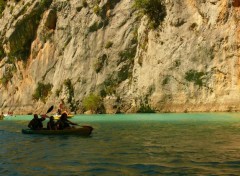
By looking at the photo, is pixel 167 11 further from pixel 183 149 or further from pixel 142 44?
pixel 183 149

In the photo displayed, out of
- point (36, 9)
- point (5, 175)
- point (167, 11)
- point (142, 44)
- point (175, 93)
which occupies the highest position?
point (36, 9)

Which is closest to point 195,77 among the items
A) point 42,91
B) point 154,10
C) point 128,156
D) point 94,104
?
point 154,10

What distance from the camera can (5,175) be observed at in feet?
35.3

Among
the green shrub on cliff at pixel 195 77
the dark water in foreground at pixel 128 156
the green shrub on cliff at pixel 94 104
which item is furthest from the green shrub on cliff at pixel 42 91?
the dark water in foreground at pixel 128 156

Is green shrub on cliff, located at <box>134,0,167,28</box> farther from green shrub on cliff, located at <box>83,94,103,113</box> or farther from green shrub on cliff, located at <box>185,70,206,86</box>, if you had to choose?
green shrub on cliff, located at <box>83,94,103,113</box>

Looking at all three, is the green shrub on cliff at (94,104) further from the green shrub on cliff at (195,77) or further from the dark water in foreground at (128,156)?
the dark water in foreground at (128,156)

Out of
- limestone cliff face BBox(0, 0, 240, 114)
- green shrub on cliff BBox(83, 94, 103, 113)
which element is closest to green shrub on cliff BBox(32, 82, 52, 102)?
limestone cliff face BBox(0, 0, 240, 114)

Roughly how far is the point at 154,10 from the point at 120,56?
8931 millimetres

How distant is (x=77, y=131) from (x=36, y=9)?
52560 millimetres

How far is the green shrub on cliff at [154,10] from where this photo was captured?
52.2 metres

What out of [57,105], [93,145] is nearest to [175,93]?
[57,105]

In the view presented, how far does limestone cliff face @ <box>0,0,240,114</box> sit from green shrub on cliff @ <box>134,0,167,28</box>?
2.26 feet

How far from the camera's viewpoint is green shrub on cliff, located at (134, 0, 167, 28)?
2055 inches

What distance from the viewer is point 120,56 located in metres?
57.3
